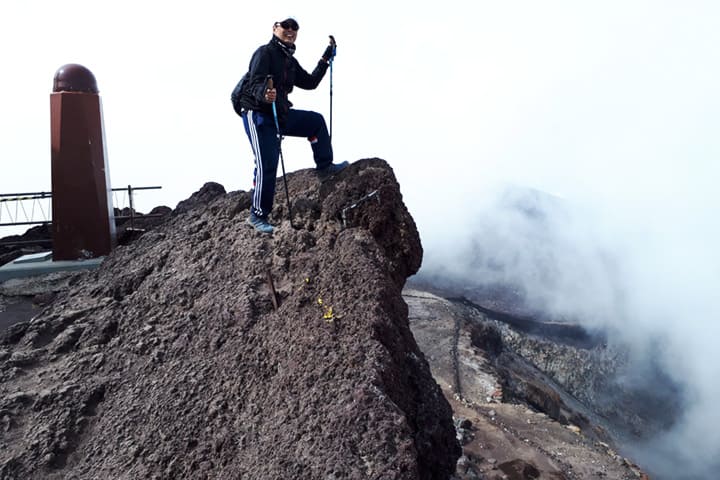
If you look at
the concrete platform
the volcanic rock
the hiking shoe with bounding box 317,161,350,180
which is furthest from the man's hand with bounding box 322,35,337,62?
the concrete platform

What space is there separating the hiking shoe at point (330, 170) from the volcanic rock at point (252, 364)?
9cm

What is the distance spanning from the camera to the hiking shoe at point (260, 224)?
376 centimetres

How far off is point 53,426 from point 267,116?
2.19m

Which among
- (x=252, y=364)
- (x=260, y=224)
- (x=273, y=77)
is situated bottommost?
(x=252, y=364)

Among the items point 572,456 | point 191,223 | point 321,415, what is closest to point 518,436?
point 572,456

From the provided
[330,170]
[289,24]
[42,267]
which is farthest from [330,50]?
[42,267]

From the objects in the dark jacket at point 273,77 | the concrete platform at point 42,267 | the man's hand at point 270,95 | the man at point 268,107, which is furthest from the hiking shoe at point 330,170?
the concrete platform at point 42,267

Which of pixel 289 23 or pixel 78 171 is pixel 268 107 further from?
pixel 78 171

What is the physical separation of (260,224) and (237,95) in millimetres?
899

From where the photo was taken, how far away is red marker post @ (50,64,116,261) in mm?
7004

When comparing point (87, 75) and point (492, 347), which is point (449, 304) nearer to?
point (492, 347)

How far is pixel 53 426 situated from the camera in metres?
3.01

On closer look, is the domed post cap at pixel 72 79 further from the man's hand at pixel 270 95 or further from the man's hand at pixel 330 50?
the man's hand at pixel 270 95

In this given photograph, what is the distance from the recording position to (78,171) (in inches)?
283
